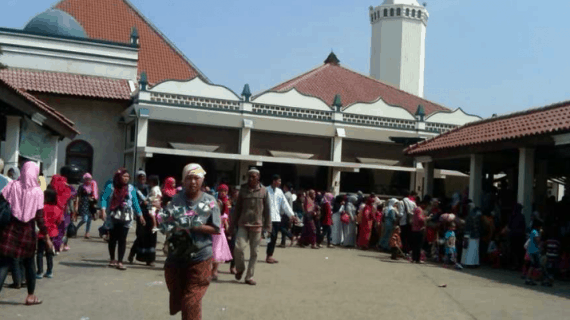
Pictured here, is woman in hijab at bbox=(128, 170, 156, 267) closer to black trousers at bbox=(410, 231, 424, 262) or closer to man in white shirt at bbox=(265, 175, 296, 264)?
man in white shirt at bbox=(265, 175, 296, 264)

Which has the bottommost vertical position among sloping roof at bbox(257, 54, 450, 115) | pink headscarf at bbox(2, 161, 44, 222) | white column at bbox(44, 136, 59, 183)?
pink headscarf at bbox(2, 161, 44, 222)

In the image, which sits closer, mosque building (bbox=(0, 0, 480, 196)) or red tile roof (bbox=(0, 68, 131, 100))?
mosque building (bbox=(0, 0, 480, 196))

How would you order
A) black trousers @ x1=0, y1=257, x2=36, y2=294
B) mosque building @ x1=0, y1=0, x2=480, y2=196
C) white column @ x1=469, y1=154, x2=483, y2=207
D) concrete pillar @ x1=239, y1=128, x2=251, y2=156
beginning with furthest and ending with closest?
concrete pillar @ x1=239, y1=128, x2=251, y2=156 → mosque building @ x1=0, y1=0, x2=480, y2=196 → white column @ x1=469, y1=154, x2=483, y2=207 → black trousers @ x1=0, y1=257, x2=36, y2=294

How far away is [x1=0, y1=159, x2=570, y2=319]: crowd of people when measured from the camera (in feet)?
20.2

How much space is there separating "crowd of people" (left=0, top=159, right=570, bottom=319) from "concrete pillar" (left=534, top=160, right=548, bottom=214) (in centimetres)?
34

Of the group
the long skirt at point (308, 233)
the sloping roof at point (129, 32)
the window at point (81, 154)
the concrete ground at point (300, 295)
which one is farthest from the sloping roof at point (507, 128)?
the sloping roof at point (129, 32)

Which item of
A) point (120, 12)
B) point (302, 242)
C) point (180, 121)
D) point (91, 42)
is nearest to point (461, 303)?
point (302, 242)

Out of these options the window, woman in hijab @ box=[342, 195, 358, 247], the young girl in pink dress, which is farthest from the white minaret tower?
the young girl in pink dress

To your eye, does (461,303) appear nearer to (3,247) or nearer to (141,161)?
(3,247)

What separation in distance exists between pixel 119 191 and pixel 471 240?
7827mm

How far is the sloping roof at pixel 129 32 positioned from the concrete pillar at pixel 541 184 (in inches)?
908

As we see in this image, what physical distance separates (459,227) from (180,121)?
1495 cm

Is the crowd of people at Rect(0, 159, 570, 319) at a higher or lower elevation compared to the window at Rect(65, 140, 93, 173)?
lower

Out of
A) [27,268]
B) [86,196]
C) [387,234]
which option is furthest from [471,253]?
[27,268]
